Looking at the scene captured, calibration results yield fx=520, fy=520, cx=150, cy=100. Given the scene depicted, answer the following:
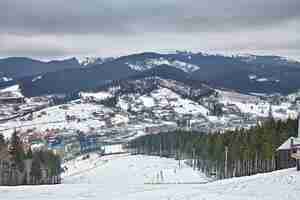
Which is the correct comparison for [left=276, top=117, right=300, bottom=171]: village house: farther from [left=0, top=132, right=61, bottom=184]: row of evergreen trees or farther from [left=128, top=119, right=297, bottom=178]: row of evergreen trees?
[left=0, top=132, right=61, bottom=184]: row of evergreen trees

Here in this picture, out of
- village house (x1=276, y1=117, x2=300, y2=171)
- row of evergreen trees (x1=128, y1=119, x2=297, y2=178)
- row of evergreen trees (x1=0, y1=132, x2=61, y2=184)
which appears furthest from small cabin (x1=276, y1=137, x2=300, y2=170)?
row of evergreen trees (x1=0, y1=132, x2=61, y2=184)

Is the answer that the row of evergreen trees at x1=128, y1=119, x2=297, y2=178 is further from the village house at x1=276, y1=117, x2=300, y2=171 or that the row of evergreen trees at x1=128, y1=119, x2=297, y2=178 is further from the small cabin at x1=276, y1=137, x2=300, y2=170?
the village house at x1=276, y1=117, x2=300, y2=171

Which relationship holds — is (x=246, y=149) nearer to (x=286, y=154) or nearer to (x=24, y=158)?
(x=286, y=154)

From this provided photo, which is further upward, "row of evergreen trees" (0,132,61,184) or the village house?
the village house

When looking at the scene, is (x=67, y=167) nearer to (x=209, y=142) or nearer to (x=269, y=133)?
(x=209, y=142)

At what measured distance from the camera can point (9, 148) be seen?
270 ft

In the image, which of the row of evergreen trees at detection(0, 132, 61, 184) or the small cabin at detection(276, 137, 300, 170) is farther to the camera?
the row of evergreen trees at detection(0, 132, 61, 184)

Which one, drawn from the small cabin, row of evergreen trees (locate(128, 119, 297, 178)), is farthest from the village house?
row of evergreen trees (locate(128, 119, 297, 178))

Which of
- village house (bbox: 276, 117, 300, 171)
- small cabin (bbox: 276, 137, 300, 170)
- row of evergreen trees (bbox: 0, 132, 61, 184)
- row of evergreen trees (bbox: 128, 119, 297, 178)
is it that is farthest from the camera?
row of evergreen trees (bbox: 0, 132, 61, 184)

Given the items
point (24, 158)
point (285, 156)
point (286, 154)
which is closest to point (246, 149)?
point (285, 156)

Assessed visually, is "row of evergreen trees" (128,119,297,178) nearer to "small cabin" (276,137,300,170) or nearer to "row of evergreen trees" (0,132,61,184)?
"small cabin" (276,137,300,170)

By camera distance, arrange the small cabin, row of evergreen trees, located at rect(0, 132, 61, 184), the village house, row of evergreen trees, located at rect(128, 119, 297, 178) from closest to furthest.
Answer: the village house → the small cabin → row of evergreen trees, located at rect(128, 119, 297, 178) → row of evergreen trees, located at rect(0, 132, 61, 184)

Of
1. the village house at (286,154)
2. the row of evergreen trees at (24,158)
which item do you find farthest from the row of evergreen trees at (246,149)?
the row of evergreen trees at (24,158)

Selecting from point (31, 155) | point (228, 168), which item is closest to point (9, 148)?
point (31, 155)
